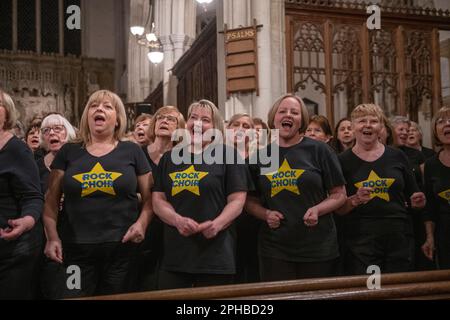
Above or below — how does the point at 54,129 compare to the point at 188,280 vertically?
above

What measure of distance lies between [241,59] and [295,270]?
4.57 metres

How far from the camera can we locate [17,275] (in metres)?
2.64

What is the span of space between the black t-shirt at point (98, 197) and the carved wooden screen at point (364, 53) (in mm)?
4659

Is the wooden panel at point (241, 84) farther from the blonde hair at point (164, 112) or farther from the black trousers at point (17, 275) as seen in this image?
the black trousers at point (17, 275)

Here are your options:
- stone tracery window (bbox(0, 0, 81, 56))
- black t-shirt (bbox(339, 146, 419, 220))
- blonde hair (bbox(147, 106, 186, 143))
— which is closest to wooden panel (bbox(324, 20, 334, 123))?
black t-shirt (bbox(339, 146, 419, 220))

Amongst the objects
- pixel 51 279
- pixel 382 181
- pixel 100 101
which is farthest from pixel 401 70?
pixel 51 279

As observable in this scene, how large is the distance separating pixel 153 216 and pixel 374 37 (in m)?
5.61

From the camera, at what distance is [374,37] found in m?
7.65

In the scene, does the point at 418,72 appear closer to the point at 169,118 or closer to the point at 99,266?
the point at 169,118

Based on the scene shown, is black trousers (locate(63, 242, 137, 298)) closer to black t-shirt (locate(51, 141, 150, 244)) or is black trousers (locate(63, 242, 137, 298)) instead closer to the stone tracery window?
black t-shirt (locate(51, 141, 150, 244))

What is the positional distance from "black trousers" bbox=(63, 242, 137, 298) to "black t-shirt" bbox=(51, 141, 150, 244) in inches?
1.9

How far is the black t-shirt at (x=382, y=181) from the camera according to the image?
10.8 feet

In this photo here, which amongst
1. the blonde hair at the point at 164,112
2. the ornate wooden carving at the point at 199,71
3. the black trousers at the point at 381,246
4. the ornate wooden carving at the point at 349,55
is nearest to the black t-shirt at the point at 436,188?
the black trousers at the point at 381,246

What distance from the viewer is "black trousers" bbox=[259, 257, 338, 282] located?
2.98m
